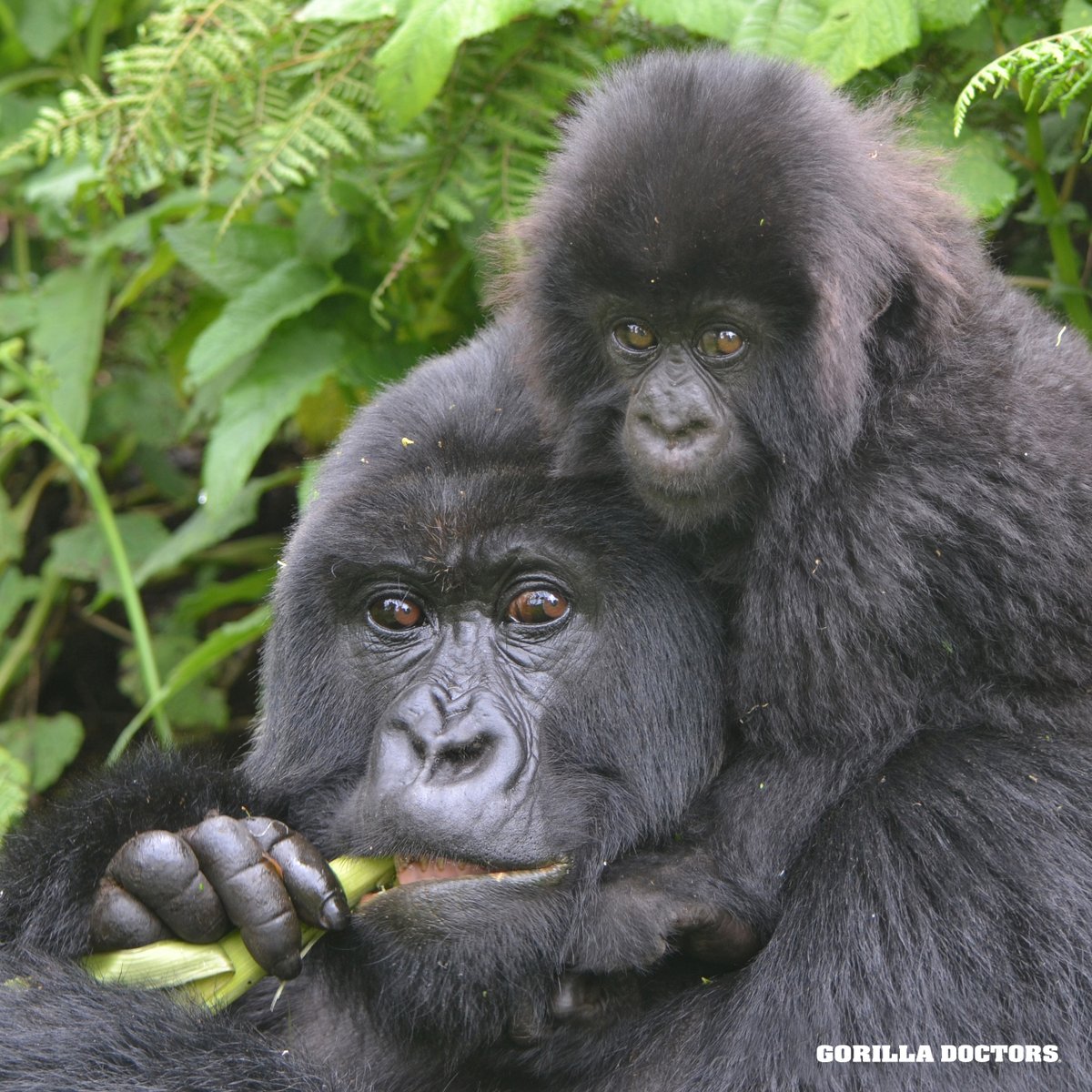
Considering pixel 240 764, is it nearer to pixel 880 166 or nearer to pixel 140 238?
pixel 880 166

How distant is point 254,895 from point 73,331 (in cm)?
302

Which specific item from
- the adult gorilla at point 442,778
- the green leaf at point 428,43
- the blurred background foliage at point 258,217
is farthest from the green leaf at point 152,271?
the adult gorilla at point 442,778

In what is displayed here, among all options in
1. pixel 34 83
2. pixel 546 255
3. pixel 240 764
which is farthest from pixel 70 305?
pixel 546 255

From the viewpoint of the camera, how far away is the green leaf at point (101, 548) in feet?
15.9

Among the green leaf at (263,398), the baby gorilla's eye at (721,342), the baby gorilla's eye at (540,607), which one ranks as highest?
the baby gorilla's eye at (721,342)

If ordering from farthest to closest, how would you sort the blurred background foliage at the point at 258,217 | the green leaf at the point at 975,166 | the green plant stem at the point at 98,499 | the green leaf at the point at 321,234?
the green leaf at the point at 321,234, the green plant stem at the point at 98,499, the blurred background foliage at the point at 258,217, the green leaf at the point at 975,166

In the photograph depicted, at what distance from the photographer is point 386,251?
443cm

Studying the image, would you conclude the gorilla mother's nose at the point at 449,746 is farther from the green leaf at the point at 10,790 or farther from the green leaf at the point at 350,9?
the green leaf at the point at 350,9

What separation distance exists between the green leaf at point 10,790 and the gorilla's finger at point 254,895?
1264 millimetres

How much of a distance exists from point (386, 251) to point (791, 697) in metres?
2.48

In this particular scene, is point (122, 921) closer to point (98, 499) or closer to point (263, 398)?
point (263, 398)

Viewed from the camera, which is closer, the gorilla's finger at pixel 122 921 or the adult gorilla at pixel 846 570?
the adult gorilla at pixel 846 570

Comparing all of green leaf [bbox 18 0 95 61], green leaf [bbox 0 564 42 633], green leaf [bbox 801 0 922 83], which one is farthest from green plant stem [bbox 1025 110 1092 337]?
green leaf [bbox 18 0 95 61]

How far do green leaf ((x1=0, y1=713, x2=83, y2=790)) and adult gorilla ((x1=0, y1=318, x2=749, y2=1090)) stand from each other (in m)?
1.75
